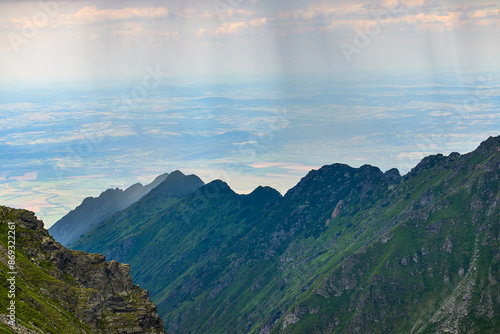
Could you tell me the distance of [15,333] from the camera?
188875 millimetres
